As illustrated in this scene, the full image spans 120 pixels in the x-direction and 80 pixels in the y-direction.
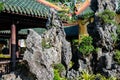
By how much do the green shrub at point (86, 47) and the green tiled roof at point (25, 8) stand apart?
239cm

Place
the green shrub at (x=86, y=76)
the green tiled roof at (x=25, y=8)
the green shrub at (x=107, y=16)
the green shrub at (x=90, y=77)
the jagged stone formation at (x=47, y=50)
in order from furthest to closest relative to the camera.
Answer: the green shrub at (x=107, y=16), the green shrub at (x=86, y=76), the green shrub at (x=90, y=77), the green tiled roof at (x=25, y=8), the jagged stone formation at (x=47, y=50)

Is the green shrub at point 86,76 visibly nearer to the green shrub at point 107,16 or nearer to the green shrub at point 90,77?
the green shrub at point 90,77

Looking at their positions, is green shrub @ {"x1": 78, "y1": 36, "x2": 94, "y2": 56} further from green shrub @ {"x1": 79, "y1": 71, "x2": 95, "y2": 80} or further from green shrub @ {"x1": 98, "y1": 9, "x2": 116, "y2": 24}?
green shrub @ {"x1": 98, "y1": 9, "x2": 116, "y2": 24}

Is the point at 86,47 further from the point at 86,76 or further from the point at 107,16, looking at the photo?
the point at 107,16

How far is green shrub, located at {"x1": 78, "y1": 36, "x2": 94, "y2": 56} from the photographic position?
14.5 meters

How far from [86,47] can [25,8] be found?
3638 millimetres

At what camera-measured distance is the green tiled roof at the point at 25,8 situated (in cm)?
1268

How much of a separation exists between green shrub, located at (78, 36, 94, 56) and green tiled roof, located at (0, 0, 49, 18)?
239cm

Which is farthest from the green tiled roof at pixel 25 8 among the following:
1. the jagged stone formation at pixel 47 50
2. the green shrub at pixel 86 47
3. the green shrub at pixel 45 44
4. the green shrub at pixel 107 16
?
the green shrub at pixel 107 16

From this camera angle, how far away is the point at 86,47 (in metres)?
14.4

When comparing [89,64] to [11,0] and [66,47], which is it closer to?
[66,47]

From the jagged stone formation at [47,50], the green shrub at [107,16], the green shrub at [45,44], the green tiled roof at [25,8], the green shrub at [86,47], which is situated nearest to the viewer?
the jagged stone formation at [47,50]

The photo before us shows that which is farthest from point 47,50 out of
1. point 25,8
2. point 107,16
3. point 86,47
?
point 107,16

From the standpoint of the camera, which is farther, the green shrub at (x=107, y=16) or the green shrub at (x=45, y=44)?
the green shrub at (x=107, y=16)
